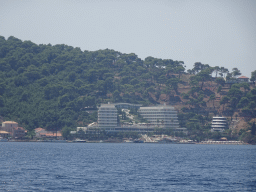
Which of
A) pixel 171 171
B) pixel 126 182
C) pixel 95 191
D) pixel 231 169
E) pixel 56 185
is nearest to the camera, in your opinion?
pixel 95 191

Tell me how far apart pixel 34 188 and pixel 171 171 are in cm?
2523

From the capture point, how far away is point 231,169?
7444 cm

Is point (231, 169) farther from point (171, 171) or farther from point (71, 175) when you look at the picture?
point (71, 175)

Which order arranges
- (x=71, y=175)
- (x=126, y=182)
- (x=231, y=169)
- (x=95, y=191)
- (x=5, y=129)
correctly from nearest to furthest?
1. (x=95, y=191)
2. (x=126, y=182)
3. (x=71, y=175)
4. (x=231, y=169)
5. (x=5, y=129)

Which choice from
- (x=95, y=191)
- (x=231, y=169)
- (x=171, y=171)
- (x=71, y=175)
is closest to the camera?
(x=95, y=191)

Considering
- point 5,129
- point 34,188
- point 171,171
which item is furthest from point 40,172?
point 5,129

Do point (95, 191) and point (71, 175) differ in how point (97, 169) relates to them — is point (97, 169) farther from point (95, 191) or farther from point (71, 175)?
point (95, 191)

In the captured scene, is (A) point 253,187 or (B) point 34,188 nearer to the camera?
(B) point 34,188

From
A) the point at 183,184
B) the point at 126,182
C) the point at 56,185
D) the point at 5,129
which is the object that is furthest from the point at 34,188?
the point at 5,129

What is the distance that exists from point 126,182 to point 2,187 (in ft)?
48.3

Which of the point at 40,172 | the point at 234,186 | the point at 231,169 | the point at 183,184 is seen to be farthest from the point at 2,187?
the point at 231,169

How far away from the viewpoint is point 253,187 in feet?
175

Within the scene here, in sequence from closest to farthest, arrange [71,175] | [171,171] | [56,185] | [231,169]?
1. [56,185]
2. [71,175]
3. [171,171]
4. [231,169]

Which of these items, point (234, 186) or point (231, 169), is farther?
point (231, 169)
